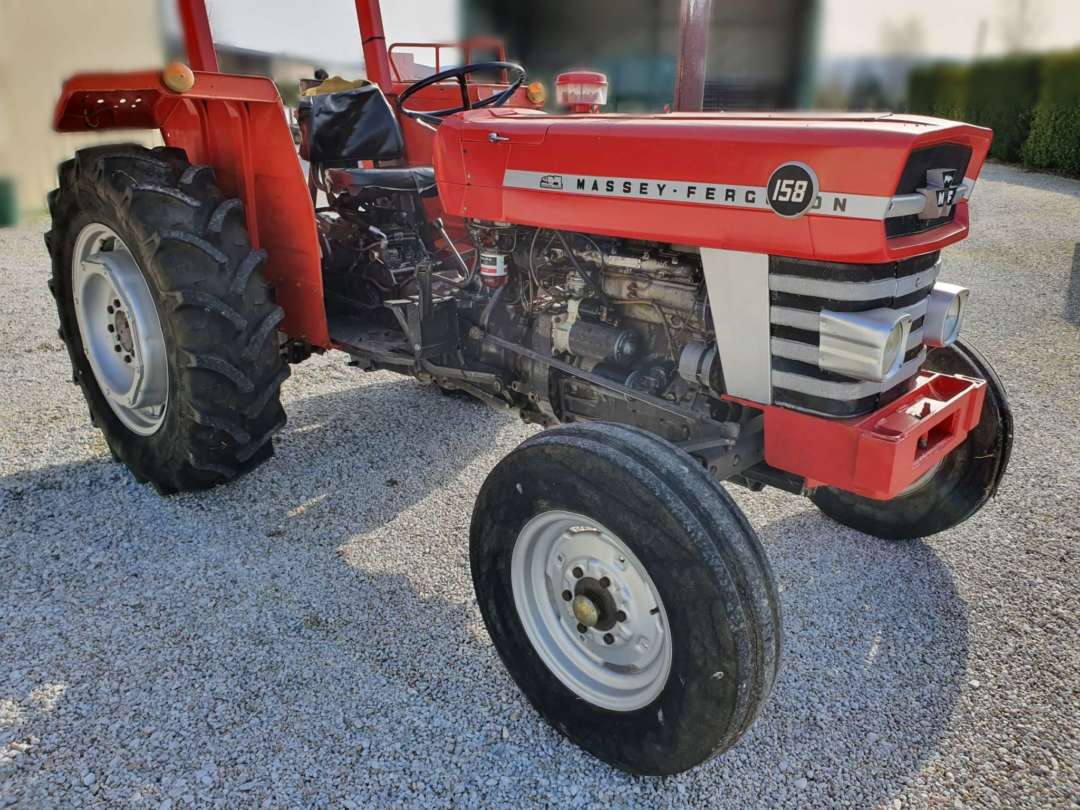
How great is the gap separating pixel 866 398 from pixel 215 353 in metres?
2.10

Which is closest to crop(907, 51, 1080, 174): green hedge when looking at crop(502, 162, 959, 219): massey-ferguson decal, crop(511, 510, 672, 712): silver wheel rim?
crop(502, 162, 959, 219): massey-ferguson decal

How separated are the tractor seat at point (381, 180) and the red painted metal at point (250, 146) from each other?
0.40 m

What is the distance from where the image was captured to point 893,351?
6.29 ft

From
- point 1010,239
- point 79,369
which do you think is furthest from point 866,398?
point 1010,239

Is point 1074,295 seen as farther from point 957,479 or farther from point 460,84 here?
point 460,84

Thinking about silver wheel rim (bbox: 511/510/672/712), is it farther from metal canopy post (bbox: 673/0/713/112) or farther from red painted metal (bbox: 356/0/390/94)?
red painted metal (bbox: 356/0/390/94)

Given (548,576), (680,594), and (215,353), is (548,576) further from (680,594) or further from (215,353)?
(215,353)

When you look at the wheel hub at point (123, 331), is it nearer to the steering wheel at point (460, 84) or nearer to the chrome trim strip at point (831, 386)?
the steering wheel at point (460, 84)

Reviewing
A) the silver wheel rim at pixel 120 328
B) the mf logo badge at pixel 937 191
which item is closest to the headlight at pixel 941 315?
the mf logo badge at pixel 937 191

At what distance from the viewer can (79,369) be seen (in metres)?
3.41

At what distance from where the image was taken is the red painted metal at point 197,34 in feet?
10.4

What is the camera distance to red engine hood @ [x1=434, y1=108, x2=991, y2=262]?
1764 millimetres

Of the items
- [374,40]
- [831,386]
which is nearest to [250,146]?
[374,40]

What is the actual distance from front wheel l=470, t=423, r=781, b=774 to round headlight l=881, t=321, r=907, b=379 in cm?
49
